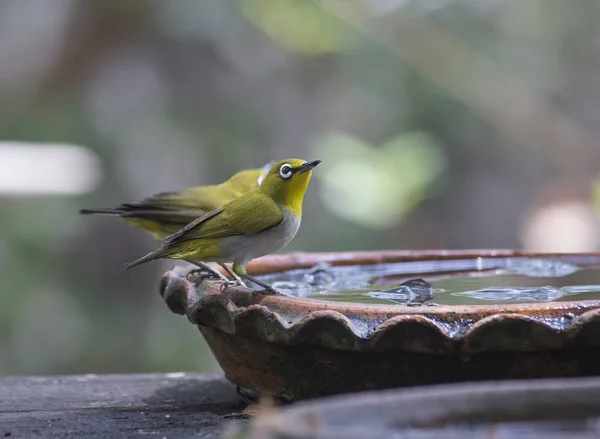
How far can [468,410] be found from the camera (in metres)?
1.74

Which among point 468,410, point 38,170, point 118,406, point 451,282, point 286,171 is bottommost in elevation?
point 118,406

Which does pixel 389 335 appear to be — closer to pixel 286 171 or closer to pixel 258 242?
pixel 258 242

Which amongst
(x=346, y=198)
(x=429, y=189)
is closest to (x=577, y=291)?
(x=346, y=198)

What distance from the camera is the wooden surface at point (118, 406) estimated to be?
2912 millimetres

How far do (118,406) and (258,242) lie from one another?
0.89 metres

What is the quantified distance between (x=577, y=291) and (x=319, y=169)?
22.5 ft

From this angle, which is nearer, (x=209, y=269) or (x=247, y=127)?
(x=209, y=269)

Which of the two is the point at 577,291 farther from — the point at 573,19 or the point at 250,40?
the point at 573,19

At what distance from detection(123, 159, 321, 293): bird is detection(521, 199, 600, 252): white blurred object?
18.0 feet

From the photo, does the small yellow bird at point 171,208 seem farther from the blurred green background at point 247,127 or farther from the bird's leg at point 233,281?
the blurred green background at point 247,127

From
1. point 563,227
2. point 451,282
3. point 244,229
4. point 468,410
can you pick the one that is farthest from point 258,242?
point 563,227

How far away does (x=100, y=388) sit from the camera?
3941 mm

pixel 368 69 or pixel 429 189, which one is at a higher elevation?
pixel 368 69

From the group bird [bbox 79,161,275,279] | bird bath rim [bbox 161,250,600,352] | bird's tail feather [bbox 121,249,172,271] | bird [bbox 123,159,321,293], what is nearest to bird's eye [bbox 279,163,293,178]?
A: bird [bbox 123,159,321,293]
